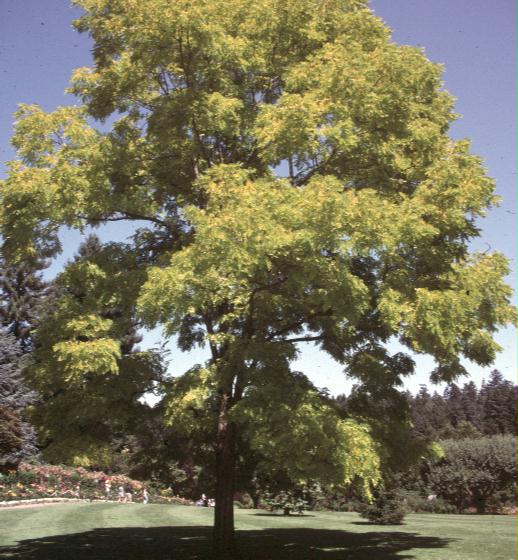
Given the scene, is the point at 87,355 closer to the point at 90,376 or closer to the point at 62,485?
the point at 90,376

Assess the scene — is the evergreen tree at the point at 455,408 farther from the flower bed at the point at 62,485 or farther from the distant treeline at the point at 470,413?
the flower bed at the point at 62,485

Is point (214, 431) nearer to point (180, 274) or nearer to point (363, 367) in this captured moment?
point (363, 367)

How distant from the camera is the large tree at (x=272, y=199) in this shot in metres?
9.34

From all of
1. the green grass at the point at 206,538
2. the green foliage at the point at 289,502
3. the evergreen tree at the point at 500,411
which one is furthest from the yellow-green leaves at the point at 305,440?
the evergreen tree at the point at 500,411

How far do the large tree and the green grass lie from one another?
3.60m

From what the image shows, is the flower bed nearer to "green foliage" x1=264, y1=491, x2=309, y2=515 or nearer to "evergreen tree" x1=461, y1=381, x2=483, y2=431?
"green foliage" x1=264, y1=491, x2=309, y2=515

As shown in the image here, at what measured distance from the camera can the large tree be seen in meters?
9.34

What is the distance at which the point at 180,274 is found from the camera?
929 cm

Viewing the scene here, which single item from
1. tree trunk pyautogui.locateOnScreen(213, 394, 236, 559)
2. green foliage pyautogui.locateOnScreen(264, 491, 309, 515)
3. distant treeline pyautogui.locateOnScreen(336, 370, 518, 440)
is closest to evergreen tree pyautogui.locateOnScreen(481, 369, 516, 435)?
distant treeline pyautogui.locateOnScreen(336, 370, 518, 440)

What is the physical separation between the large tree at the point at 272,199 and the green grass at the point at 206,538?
3.60 metres

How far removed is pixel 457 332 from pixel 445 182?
2819mm

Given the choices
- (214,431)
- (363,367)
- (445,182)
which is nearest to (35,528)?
(214,431)

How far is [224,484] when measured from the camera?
41.3 ft

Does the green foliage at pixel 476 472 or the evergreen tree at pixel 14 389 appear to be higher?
the evergreen tree at pixel 14 389
